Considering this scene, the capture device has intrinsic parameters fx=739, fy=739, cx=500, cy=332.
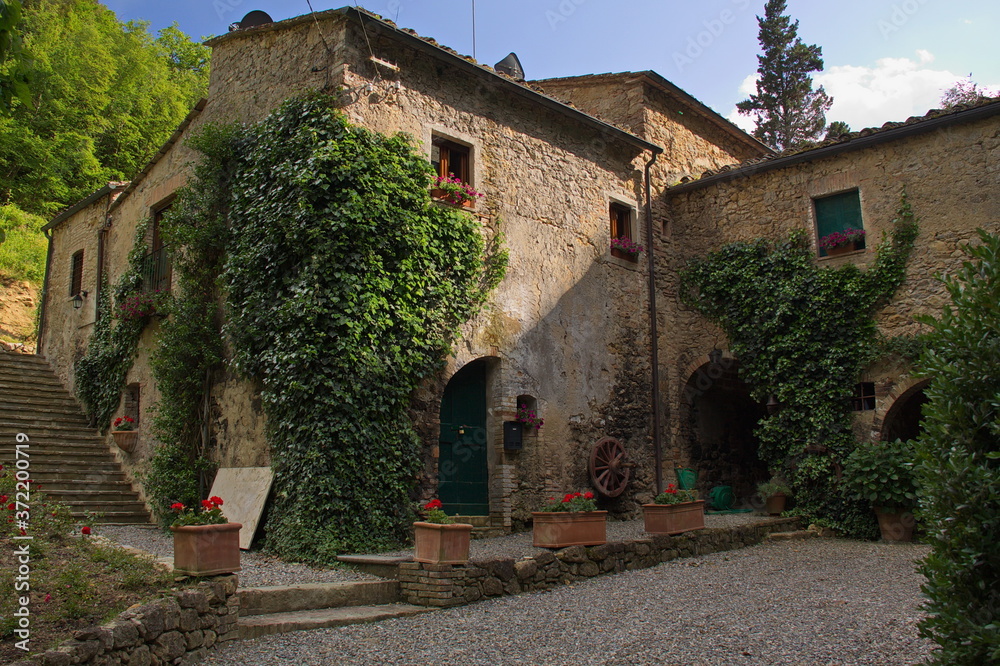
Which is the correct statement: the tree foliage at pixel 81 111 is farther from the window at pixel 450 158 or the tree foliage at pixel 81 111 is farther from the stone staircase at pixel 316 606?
the stone staircase at pixel 316 606

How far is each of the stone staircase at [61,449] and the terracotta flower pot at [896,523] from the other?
10.1m

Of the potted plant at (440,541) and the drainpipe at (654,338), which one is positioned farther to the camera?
the drainpipe at (654,338)

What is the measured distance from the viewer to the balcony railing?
10.7 metres

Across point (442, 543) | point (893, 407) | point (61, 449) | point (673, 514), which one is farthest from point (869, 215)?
point (61, 449)

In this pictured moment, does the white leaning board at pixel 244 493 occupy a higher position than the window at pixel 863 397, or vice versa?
the window at pixel 863 397

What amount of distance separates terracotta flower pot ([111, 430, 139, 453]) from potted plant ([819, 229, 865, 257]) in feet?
35.3

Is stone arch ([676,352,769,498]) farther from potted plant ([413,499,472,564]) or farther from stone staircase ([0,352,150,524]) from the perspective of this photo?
stone staircase ([0,352,150,524])

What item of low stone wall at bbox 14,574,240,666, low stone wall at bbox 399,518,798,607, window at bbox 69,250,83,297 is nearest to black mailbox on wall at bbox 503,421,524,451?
low stone wall at bbox 399,518,798,607

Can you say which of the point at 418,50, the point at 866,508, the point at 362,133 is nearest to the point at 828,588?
the point at 866,508

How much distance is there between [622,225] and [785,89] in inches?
634

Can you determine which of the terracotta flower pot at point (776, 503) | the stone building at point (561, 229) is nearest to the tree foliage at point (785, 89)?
the stone building at point (561, 229)

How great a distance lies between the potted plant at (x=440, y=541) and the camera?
254 inches

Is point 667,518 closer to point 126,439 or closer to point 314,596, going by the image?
point 314,596

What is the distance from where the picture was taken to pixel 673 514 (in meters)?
8.75
